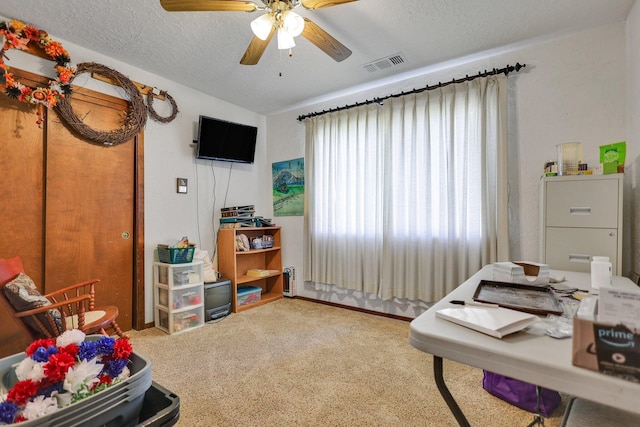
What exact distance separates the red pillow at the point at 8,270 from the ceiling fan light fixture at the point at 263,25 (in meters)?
2.07

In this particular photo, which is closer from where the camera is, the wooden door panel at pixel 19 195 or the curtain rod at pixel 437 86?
the wooden door panel at pixel 19 195

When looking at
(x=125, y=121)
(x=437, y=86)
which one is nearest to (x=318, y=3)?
(x=437, y=86)

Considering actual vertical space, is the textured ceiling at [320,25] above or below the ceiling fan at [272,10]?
above

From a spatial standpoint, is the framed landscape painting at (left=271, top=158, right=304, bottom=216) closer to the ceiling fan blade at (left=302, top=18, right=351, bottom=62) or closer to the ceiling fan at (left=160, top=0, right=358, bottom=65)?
the ceiling fan blade at (left=302, top=18, right=351, bottom=62)

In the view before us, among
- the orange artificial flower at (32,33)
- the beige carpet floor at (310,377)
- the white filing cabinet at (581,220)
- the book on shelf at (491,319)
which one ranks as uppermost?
the orange artificial flower at (32,33)

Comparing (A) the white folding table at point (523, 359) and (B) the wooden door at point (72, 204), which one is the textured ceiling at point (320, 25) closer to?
(B) the wooden door at point (72, 204)

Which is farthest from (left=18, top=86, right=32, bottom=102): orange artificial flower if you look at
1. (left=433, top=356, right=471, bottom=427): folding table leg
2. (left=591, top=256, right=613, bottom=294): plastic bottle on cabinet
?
(left=591, top=256, right=613, bottom=294): plastic bottle on cabinet

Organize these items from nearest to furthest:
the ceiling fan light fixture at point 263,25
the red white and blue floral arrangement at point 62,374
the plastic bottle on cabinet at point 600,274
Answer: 1. the red white and blue floral arrangement at point 62,374
2. the plastic bottle on cabinet at point 600,274
3. the ceiling fan light fixture at point 263,25

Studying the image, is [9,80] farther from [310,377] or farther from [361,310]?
[361,310]

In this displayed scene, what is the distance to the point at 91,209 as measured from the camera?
260cm

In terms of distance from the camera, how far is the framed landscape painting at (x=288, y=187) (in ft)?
12.8

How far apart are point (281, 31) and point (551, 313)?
1.90 meters

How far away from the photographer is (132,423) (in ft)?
2.30

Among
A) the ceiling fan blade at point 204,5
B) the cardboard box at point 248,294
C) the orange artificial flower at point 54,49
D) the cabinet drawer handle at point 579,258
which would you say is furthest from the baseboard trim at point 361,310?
the orange artificial flower at point 54,49
